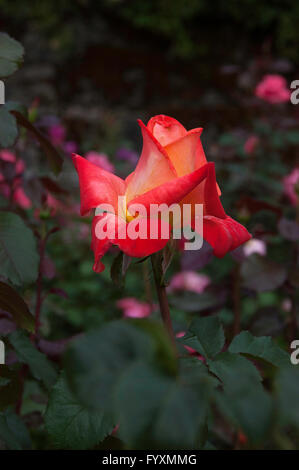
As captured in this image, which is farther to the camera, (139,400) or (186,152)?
(186,152)

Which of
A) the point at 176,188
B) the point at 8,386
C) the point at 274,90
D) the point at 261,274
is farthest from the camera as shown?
the point at 274,90

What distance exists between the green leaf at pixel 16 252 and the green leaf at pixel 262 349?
24cm

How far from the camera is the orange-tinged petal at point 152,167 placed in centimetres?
36

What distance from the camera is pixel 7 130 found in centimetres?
50

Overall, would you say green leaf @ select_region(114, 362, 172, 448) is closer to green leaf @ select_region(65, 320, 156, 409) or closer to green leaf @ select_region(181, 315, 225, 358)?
green leaf @ select_region(65, 320, 156, 409)

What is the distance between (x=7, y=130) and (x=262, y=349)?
336 millimetres

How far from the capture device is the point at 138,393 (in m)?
0.20

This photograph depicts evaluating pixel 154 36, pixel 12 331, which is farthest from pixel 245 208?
pixel 154 36

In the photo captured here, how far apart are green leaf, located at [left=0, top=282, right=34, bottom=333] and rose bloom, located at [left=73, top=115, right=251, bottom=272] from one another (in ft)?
0.27

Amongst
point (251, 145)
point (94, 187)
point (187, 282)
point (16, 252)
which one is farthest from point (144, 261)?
point (251, 145)

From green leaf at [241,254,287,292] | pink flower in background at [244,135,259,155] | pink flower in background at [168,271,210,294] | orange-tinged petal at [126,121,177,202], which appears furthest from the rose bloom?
pink flower in background at [244,135,259,155]

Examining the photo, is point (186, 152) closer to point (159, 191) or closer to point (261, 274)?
point (159, 191)

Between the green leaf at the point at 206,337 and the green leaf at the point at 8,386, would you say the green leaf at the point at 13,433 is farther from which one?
the green leaf at the point at 206,337

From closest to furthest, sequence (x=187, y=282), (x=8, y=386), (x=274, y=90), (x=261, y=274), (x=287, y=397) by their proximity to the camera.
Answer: (x=287, y=397)
(x=8, y=386)
(x=261, y=274)
(x=187, y=282)
(x=274, y=90)
